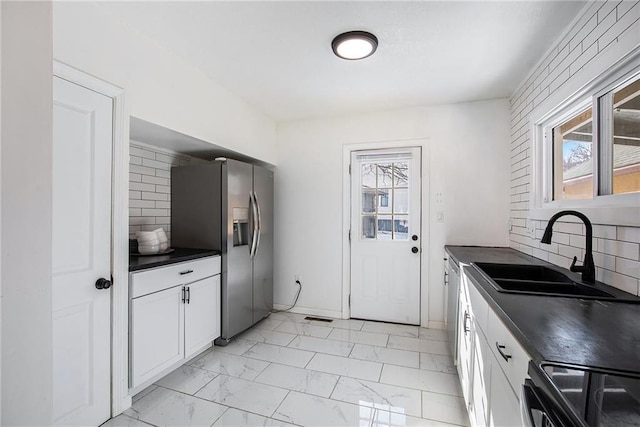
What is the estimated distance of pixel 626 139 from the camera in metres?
1.41

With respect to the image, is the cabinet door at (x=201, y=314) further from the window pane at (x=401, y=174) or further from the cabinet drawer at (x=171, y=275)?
the window pane at (x=401, y=174)

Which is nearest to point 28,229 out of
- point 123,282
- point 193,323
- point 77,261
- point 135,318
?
point 77,261

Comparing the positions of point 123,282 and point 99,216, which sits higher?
point 99,216

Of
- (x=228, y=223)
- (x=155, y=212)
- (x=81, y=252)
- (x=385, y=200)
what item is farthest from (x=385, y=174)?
(x=81, y=252)

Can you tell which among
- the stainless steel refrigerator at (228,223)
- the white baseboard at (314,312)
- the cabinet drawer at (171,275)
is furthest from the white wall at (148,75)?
the white baseboard at (314,312)

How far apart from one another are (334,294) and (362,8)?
290cm

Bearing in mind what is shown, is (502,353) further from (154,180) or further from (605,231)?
(154,180)

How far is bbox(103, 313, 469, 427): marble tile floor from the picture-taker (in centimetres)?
182

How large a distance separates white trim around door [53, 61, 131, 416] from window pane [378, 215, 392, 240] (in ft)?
8.30

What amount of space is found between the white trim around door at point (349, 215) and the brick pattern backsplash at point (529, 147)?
0.83 metres

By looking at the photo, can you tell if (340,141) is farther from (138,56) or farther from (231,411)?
(231,411)

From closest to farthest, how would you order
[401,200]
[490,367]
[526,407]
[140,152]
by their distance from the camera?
[526,407]
[490,367]
[140,152]
[401,200]

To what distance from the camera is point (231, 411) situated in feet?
6.15

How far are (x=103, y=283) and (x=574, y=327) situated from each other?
2.26m
